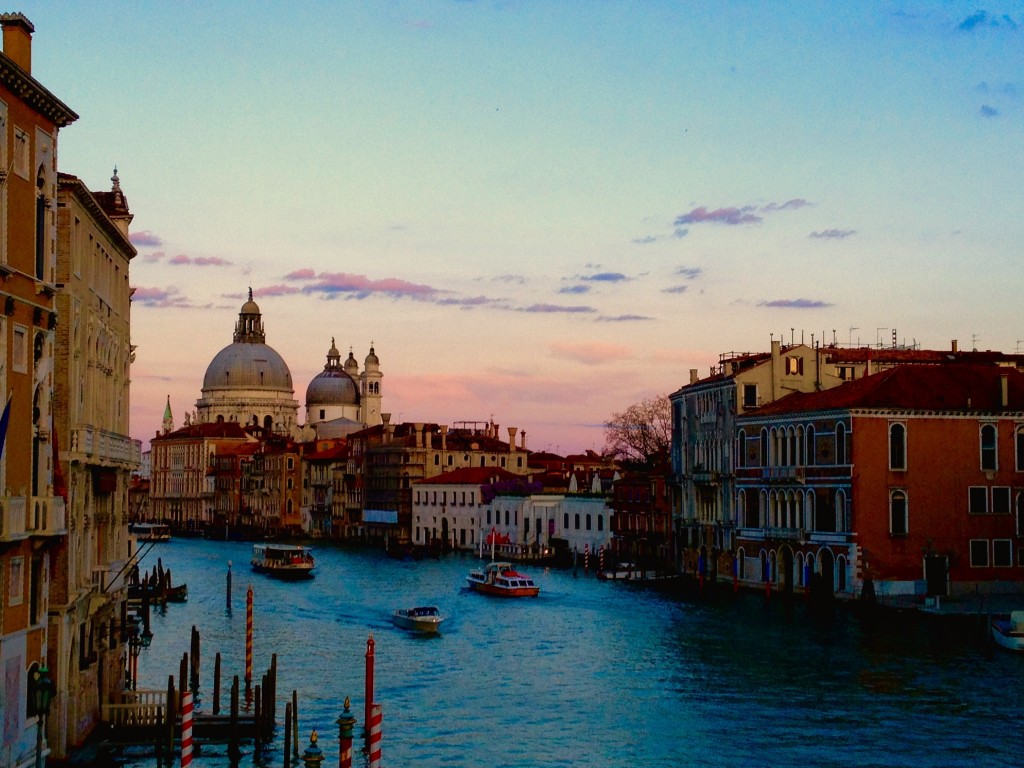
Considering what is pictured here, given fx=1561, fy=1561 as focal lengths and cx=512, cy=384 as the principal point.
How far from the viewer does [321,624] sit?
40750mm

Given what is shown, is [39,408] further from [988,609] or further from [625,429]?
[625,429]

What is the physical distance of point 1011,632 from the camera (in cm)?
3147

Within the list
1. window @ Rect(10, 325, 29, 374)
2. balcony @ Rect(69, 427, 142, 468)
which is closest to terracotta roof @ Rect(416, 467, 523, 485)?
balcony @ Rect(69, 427, 142, 468)

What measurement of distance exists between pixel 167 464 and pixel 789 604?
99.1 metres

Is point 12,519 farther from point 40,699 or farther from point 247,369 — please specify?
point 247,369

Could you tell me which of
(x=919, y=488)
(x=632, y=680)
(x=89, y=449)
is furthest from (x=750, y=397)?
(x=89, y=449)

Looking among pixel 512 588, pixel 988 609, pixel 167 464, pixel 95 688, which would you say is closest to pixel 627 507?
pixel 512 588

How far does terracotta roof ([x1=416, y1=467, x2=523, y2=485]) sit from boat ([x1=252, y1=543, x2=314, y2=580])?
19875mm

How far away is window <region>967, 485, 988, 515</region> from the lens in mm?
41562

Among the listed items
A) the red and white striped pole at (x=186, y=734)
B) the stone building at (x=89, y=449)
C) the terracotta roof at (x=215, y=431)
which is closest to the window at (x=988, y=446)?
the stone building at (x=89, y=449)

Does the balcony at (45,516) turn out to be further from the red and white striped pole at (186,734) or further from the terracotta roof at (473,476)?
the terracotta roof at (473,476)

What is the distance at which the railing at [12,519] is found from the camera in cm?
1464

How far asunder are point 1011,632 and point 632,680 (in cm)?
813

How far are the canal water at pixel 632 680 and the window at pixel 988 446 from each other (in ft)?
20.5
